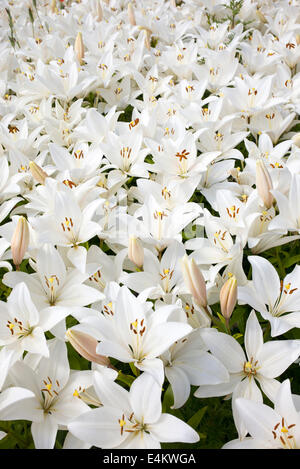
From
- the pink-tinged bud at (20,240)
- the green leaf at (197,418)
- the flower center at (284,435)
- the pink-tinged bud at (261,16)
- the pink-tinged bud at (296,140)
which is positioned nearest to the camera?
the flower center at (284,435)

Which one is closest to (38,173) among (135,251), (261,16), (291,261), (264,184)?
(135,251)

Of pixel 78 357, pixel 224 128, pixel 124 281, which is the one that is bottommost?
pixel 78 357

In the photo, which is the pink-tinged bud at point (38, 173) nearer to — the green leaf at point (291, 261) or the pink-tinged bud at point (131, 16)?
the green leaf at point (291, 261)

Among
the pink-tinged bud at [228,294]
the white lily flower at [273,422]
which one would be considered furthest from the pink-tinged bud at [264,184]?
the white lily flower at [273,422]

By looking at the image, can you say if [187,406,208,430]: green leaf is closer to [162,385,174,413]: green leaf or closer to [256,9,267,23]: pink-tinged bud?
[162,385,174,413]: green leaf
